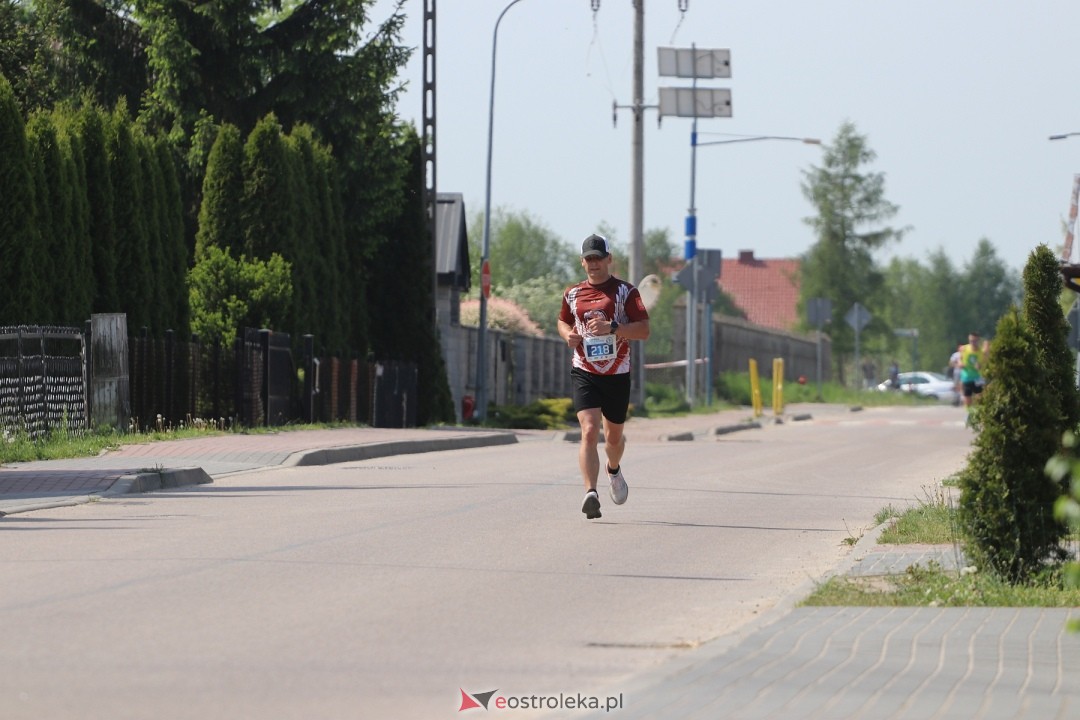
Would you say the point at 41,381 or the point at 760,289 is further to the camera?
the point at 760,289

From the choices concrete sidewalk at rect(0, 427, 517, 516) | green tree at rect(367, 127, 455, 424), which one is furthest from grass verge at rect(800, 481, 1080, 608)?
green tree at rect(367, 127, 455, 424)

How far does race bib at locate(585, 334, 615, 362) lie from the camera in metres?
13.1

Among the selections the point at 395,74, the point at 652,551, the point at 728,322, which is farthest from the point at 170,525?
the point at 728,322

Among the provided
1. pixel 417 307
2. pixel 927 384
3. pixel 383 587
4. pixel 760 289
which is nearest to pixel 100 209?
pixel 417 307

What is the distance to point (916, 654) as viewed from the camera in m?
7.17

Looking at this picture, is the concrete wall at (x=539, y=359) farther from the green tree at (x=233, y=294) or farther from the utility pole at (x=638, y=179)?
the green tree at (x=233, y=294)

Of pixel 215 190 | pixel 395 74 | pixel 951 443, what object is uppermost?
pixel 395 74

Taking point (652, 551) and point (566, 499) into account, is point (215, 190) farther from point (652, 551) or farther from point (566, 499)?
point (652, 551)

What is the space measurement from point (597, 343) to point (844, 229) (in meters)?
92.7

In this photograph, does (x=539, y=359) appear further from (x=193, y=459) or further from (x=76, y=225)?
(x=193, y=459)

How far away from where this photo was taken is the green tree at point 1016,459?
30.1 ft

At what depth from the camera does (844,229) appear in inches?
4094

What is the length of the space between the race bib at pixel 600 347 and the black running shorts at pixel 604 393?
0.14 m

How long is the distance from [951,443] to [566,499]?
15.0m
